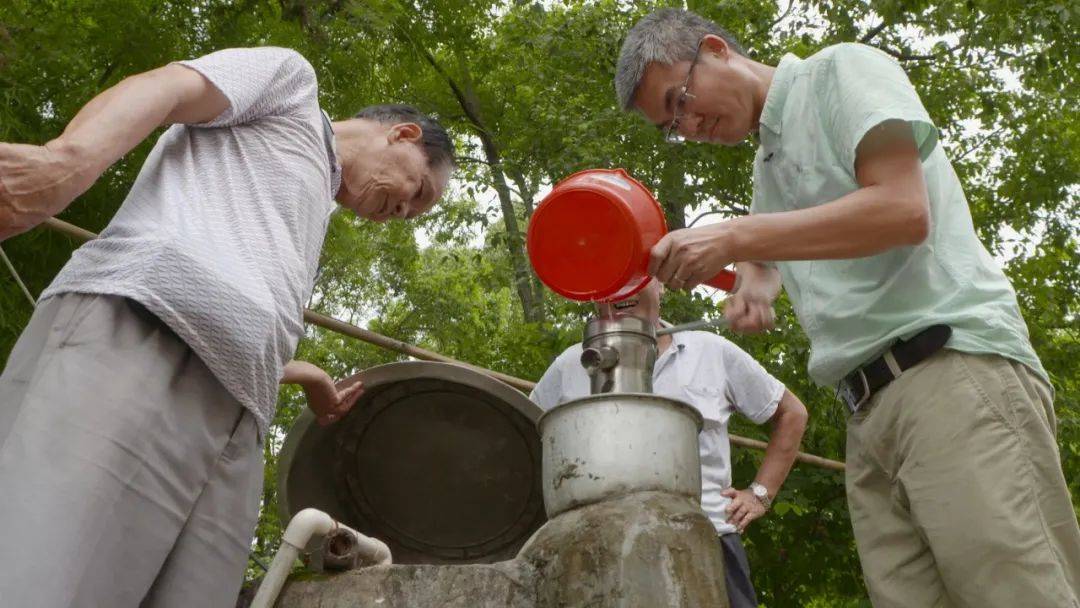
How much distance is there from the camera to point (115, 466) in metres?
1.79

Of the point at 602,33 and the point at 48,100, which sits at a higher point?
the point at 602,33

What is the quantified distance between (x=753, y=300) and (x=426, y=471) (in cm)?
155

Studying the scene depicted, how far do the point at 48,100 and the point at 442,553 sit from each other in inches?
184

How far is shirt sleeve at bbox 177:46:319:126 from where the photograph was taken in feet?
6.96

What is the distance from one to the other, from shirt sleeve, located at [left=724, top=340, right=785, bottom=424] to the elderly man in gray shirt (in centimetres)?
204

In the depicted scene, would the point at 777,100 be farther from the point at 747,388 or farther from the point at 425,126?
the point at 747,388

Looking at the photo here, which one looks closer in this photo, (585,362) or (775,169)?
(775,169)

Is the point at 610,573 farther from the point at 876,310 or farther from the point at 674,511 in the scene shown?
the point at 876,310

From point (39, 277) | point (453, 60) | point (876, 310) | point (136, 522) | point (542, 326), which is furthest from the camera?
point (453, 60)

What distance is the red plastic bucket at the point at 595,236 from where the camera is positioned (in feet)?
8.47

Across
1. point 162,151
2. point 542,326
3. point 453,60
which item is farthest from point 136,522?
point 453,60

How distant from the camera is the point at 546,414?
2.73m

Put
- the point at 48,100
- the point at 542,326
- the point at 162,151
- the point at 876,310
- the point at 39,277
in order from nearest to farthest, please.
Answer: the point at 162,151
the point at 876,310
the point at 39,277
the point at 48,100
the point at 542,326

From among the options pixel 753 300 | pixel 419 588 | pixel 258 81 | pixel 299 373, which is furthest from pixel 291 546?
pixel 753 300
